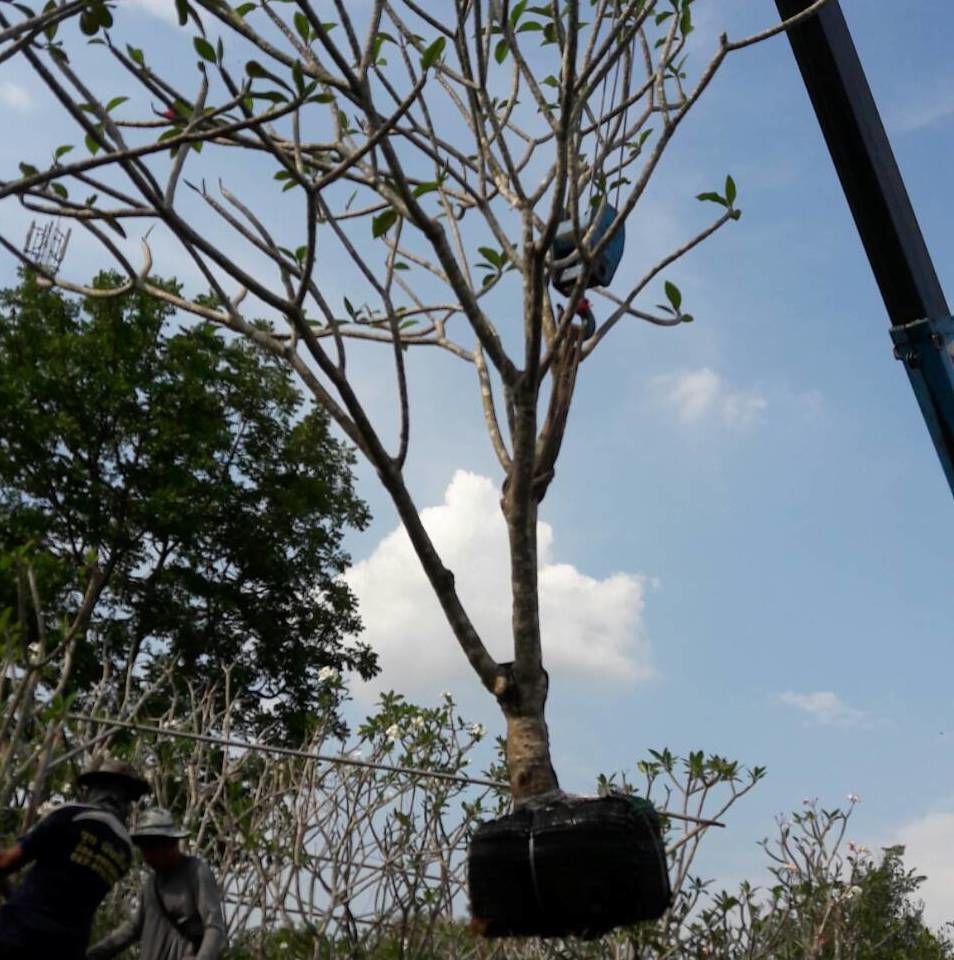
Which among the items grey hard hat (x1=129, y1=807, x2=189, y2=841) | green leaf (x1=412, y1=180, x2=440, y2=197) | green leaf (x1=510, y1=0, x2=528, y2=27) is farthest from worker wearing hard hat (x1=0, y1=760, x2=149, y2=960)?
green leaf (x1=510, y1=0, x2=528, y2=27)

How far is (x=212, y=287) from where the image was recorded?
3.66 m

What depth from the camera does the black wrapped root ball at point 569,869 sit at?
2.98 m

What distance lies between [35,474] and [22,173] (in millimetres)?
10498

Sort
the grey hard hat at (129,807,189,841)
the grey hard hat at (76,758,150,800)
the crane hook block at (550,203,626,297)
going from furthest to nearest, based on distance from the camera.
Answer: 1. the crane hook block at (550,203,626,297)
2. the grey hard hat at (129,807,189,841)
3. the grey hard hat at (76,758,150,800)

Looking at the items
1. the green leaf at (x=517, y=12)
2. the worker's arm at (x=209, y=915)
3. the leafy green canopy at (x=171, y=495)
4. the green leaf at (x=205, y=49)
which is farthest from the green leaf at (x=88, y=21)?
the leafy green canopy at (x=171, y=495)

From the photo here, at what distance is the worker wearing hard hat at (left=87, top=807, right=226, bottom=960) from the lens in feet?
13.8

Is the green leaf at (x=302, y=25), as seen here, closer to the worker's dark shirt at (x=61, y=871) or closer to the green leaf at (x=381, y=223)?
the green leaf at (x=381, y=223)

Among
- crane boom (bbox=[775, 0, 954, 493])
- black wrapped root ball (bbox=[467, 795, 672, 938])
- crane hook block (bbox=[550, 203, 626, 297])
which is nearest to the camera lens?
black wrapped root ball (bbox=[467, 795, 672, 938])

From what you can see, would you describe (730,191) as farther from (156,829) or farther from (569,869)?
(156,829)

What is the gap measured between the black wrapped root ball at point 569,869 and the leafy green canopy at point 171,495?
983 cm

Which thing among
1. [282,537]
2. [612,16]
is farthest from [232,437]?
[612,16]

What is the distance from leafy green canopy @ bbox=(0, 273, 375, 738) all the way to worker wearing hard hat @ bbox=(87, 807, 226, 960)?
324 inches

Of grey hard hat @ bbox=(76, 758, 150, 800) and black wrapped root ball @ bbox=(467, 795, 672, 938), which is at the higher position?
grey hard hat @ bbox=(76, 758, 150, 800)

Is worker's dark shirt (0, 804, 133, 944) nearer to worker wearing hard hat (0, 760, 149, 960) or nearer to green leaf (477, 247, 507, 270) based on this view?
worker wearing hard hat (0, 760, 149, 960)
